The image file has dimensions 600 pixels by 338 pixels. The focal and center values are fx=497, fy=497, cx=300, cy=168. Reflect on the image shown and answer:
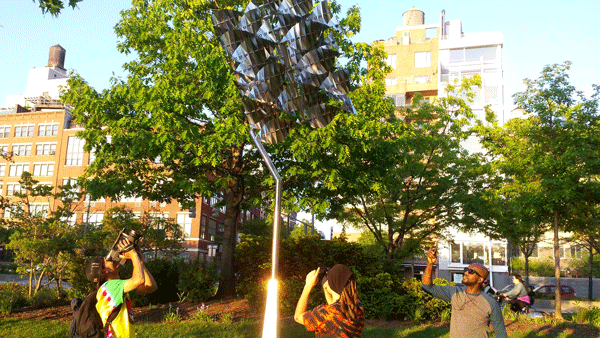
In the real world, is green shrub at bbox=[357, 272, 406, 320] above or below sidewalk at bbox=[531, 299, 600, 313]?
above

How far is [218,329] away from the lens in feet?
36.9

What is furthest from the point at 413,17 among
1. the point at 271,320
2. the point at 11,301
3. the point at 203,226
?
the point at 271,320

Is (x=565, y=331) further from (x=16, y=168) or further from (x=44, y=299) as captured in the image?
(x=16, y=168)

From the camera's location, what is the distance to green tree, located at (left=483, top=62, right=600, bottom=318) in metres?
14.8

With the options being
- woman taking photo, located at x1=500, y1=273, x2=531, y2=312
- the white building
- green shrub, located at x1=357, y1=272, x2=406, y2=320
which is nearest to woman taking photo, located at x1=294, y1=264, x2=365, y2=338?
woman taking photo, located at x1=500, y1=273, x2=531, y2=312

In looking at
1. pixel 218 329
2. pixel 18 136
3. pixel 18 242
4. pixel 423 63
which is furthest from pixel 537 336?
pixel 18 136

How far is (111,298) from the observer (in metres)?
4.19

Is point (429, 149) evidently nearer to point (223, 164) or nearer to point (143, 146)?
point (223, 164)

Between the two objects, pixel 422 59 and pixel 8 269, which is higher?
pixel 422 59

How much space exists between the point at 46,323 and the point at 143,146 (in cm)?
498

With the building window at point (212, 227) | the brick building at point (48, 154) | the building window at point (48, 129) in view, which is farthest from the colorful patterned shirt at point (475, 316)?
the building window at point (48, 129)

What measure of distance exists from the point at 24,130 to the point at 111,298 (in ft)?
253

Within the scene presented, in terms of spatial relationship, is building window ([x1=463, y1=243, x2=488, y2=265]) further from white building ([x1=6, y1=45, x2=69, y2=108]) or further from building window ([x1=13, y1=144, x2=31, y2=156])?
white building ([x1=6, y1=45, x2=69, y2=108])

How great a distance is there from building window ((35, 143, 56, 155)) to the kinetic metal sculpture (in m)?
70.3
